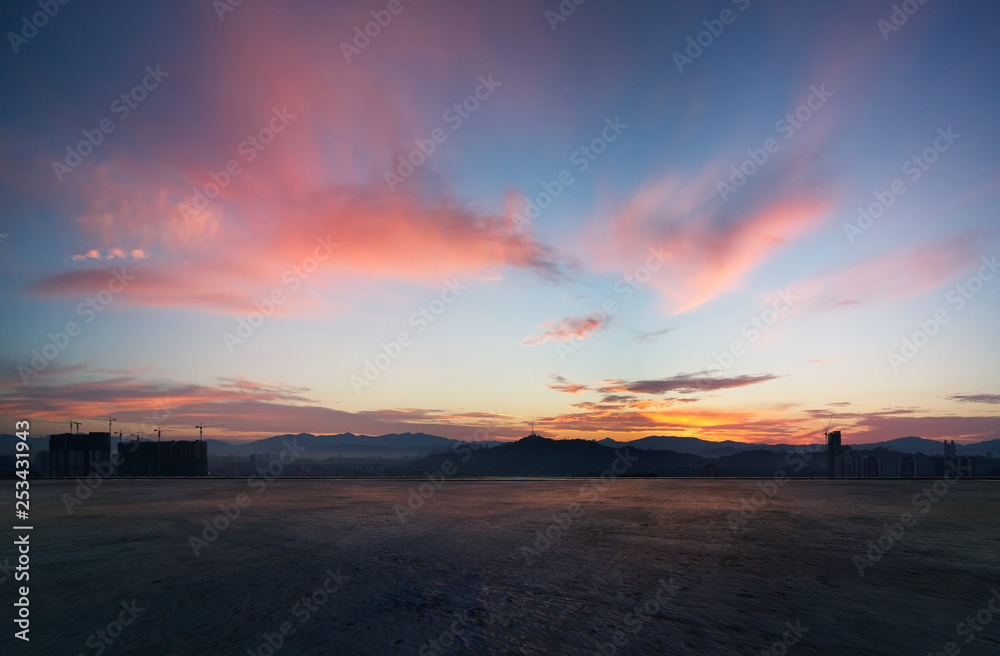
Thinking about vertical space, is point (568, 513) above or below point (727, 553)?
below

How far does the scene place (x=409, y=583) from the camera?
20.8 meters

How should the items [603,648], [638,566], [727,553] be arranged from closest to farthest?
[603,648] → [638,566] → [727,553]

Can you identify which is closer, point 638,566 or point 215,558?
point 638,566

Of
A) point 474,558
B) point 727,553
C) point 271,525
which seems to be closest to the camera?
point 474,558

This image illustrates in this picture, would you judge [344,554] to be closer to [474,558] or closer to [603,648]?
[474,558]

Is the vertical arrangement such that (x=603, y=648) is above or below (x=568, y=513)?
above

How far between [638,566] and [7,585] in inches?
1027

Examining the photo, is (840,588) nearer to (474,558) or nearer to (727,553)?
(727,553)

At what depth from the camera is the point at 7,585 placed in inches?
A: 822

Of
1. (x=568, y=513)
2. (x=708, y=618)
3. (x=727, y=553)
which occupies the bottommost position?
(x=568, y=513)

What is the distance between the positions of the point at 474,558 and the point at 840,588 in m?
15.6

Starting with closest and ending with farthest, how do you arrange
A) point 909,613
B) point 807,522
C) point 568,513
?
point 909,613, point 807,522, point 568,513

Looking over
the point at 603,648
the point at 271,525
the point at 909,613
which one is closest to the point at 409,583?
the point at 603,648

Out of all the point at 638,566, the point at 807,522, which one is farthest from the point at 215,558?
the point at 807,522
